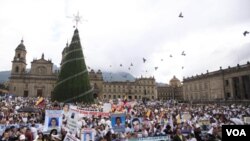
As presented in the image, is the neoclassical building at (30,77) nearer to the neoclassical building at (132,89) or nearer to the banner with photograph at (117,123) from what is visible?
the neoclassical building at (132,89)

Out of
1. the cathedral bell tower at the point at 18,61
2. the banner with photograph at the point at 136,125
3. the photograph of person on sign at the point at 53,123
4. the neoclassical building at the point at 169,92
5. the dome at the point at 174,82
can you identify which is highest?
the cathedral bell tower at the point at 18,61

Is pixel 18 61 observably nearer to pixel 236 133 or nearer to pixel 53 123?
pixel 53 123

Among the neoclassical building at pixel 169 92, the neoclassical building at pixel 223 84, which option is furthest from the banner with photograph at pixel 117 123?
the neoclassical building at pixel 169 92

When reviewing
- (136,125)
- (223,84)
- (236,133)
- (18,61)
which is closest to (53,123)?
(136,125)

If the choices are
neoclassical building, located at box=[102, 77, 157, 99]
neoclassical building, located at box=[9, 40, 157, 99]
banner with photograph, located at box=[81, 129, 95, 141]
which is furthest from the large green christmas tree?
neoclassical building, located at box=[102, 77, 157, 99]

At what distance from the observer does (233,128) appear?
417 centimetres

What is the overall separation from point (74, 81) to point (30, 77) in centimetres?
4628

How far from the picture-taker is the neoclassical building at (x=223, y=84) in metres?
55.8

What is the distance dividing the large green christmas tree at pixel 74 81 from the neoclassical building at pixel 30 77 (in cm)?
4249

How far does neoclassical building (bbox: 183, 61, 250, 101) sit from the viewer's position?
55750 millimetres

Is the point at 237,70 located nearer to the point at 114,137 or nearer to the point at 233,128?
the point at 114,137

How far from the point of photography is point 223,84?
62688 millimetres

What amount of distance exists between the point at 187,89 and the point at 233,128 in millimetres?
82379

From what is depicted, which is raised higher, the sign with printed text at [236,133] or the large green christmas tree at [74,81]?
the large green christmas tree at [74,81]
